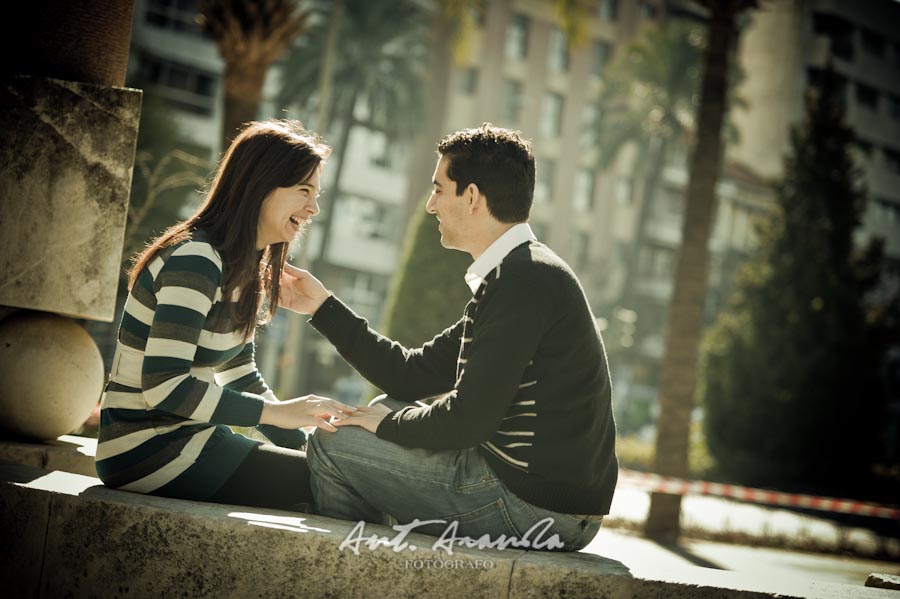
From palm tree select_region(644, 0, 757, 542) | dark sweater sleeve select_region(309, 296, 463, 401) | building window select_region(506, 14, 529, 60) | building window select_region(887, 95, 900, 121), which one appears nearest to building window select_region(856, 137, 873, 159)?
building window select_region(887, 95, 900, 121)

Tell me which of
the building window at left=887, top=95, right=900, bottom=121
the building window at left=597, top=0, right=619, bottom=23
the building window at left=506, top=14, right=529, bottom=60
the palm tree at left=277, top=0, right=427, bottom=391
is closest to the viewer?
the palm tree at left=277, top=0, right=427, bottom=391

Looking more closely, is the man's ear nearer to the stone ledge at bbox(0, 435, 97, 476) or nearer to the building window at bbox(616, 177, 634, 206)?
the stone ledge at bbox(0, 435, 97, 476)

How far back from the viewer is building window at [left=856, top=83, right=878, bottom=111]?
51625 millimetres

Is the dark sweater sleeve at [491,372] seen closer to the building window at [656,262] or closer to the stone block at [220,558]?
the stone block at [220,558]

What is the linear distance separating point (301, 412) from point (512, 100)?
44284mm

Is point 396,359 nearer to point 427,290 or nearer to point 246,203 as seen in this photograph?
point 246,203

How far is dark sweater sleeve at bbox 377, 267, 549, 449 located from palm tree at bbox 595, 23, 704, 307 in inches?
1554

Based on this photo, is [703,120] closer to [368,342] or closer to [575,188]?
[368,342]

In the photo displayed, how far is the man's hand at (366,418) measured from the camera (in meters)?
3.22

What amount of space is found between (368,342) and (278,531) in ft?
3.66

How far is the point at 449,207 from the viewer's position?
355cm

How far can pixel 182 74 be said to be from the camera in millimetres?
37656

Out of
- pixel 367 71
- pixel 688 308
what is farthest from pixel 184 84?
pixel 688 308

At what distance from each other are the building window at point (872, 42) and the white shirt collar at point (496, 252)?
54.1 metres
